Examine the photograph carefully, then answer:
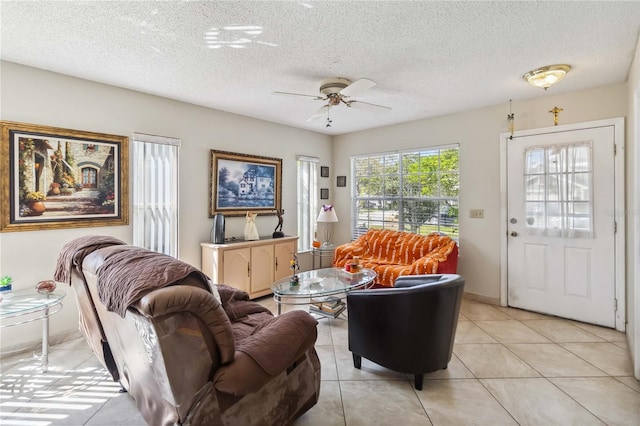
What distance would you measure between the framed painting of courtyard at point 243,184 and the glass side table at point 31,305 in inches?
71.3

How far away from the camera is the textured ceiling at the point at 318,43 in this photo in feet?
6.23

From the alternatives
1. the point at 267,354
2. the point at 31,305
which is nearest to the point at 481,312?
the point at 267,354

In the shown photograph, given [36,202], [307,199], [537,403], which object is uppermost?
[307,199]

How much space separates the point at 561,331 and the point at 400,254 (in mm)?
1804

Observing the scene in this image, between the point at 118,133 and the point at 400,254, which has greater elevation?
the point at 118,133

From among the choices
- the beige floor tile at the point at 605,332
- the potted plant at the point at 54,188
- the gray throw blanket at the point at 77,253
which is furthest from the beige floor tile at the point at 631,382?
the potted plant at the point at 54,188

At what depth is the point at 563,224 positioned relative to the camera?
11.0 ft

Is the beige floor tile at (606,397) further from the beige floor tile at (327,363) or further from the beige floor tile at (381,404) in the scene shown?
the beige floor tile at (327,363)

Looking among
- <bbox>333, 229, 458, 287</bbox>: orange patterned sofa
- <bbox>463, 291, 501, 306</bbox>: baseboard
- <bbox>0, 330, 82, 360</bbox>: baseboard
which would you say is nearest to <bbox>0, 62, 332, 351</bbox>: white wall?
<bbox>0, 330, 82, 360</bbox>: baseboard

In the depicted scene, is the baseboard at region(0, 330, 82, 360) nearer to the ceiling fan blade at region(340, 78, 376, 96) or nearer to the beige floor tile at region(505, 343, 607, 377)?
the ceiling fan blade at region(340, 78, 376, 96)

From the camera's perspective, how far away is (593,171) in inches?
125

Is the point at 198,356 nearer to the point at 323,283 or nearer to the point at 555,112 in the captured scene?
the point at 323,283

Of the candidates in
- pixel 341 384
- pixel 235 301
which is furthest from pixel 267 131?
pixel 341 384

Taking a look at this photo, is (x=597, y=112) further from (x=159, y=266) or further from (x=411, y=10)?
(x=159, y=266)
